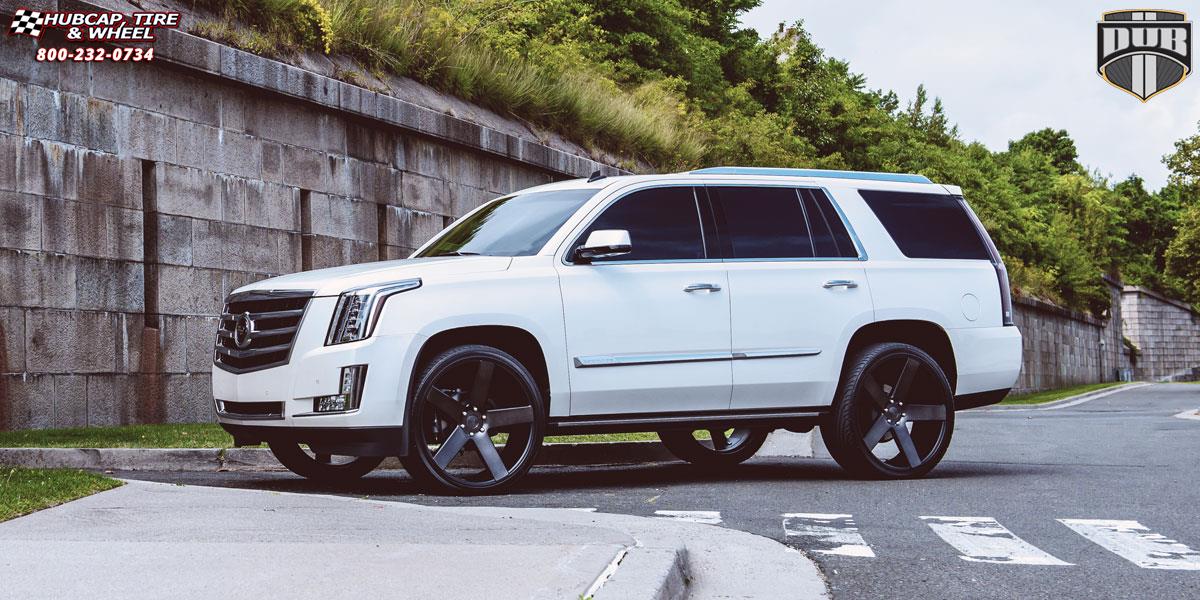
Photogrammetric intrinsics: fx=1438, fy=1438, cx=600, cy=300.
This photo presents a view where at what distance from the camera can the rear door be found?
952 cm

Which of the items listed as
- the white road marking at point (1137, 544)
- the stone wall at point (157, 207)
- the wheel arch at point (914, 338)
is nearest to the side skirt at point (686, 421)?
the wheel arch at point (914, 338)

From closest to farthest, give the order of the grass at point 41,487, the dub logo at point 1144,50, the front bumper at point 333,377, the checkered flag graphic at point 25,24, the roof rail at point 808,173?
the grass at point 41,487, the front bumper at point 333,377, the roof rail at point 808,173, the checkered flag graphic at point 25,24, the dub logo at point 1144,50

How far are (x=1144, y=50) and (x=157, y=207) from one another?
29.5 meters

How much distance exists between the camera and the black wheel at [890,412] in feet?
32.3

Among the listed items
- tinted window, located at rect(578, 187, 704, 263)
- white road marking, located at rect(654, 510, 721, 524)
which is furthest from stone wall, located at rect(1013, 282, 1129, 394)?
white road marking, located at rect(654, 510, 721, 524)

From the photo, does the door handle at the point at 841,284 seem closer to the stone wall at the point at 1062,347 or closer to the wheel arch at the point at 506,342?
the wheel arch at the point at 506,342

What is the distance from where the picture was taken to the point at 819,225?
1007 centimetres

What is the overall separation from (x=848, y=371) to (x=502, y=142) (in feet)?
30.5

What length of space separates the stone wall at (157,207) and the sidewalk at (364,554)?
4.93 m

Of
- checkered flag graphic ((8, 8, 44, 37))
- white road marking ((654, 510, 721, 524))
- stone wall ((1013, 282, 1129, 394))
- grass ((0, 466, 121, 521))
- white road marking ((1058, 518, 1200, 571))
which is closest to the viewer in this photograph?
white road marking ((1058, 518, 1200, 571))

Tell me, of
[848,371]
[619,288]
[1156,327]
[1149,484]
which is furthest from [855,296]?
[1156,327]

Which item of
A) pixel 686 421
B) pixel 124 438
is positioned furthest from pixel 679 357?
pixel 124 438

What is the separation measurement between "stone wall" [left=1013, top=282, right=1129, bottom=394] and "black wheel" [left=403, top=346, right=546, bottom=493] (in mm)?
34323

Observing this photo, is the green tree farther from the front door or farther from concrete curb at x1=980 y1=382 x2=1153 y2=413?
the front door
